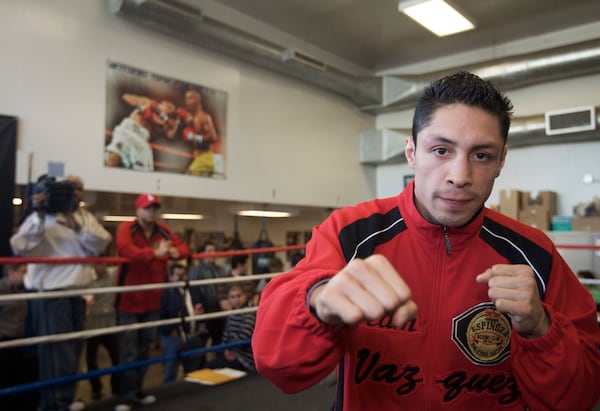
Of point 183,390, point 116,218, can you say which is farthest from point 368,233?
point 116,218

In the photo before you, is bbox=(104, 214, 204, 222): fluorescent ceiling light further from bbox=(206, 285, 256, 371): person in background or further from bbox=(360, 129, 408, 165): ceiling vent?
bbox=(360, 129, 408, 165): ceiling vent

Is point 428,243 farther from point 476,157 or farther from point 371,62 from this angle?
point 371,62

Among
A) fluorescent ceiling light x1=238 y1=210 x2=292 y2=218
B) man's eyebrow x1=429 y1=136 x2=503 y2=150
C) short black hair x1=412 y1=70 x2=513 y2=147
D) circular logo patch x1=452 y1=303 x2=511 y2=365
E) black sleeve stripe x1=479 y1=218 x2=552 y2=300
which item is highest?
short black hair x1=412 y1=70 x2=513 y2=147

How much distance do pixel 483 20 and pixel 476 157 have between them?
4.98 metres

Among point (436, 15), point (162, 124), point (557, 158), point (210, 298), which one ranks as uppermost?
point (436, 15)

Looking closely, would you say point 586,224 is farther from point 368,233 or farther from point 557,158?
point 368,233

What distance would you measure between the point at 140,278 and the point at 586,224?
443 cm

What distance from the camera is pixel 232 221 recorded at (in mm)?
5750

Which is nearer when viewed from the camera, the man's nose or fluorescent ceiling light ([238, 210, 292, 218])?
the man's nose

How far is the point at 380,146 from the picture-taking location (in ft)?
20.9

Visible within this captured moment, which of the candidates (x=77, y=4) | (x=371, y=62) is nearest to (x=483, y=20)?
(x=371, y=62)

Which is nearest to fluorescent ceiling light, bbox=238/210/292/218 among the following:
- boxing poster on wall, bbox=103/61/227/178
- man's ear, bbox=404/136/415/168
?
boxing poster on wall, bbox=103/61/227/178

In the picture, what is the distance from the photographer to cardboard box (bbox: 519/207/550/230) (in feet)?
16.6

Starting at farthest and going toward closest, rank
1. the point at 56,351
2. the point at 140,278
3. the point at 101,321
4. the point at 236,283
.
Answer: the point at 101,321
the point at 236,283
the point at 140,278
the point at 56,351
